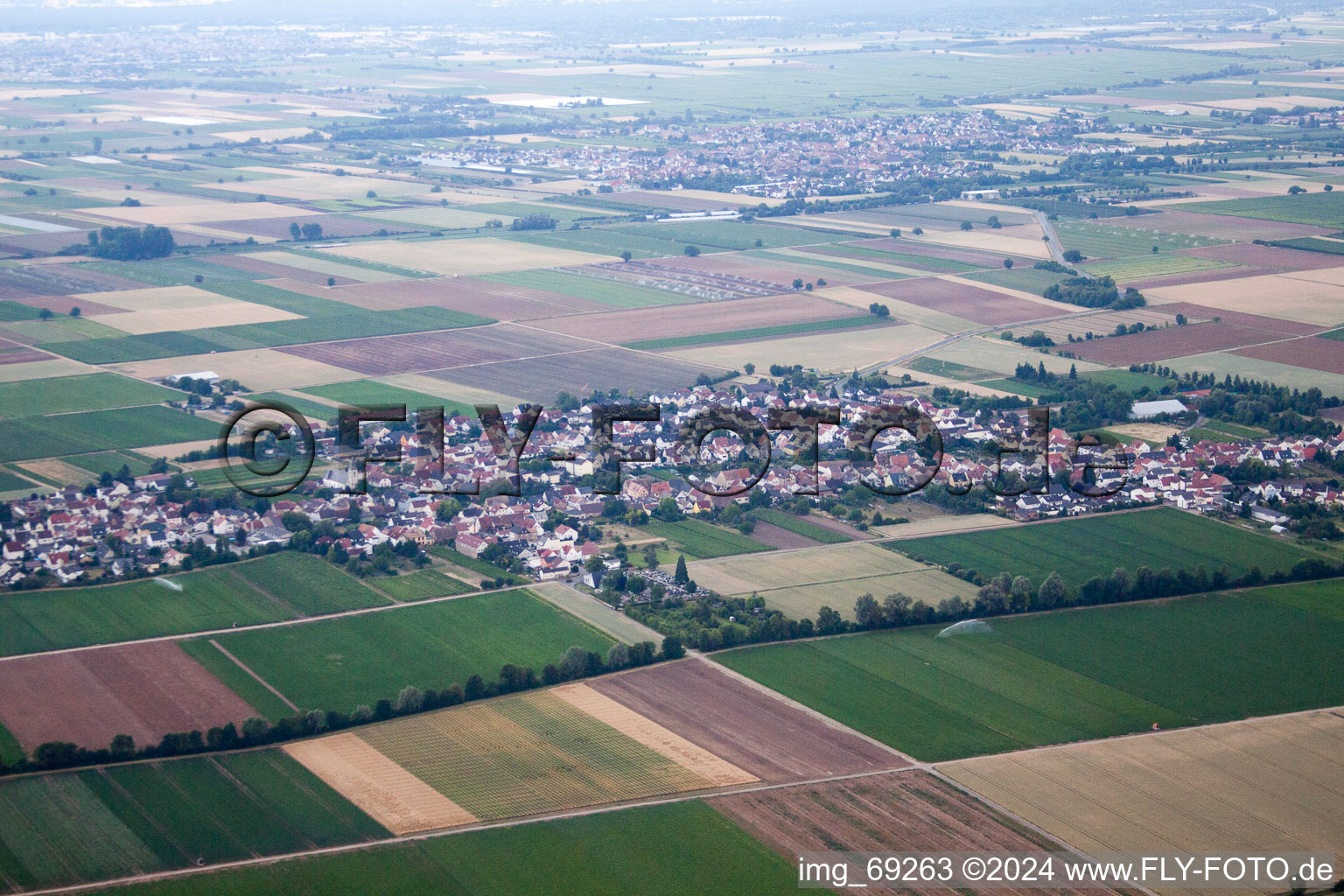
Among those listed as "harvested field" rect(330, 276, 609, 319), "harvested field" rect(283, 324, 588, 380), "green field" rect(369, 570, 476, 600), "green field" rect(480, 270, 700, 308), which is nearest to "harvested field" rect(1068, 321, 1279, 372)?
"green field" rect(480, 270, 700, 308)

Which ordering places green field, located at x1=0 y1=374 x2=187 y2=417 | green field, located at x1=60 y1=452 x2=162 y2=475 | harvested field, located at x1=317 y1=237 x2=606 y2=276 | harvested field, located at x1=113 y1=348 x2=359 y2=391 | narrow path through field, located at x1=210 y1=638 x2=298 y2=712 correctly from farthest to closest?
1. harvested field, located at x1=317 y1=237 x2=606 y2=276
2. harvested field, located at x1=113 y1=348 x2=359 y2=391
3. green field, located at x1=0 y1=374 x2=187 y2=417
4. green field, located at x1=60 y1=452 x2=162 y2=475
5. narrow path through field, located at x1=210 y1=638 x2=298 y2=712

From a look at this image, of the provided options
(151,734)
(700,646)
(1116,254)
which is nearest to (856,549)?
(700,646)

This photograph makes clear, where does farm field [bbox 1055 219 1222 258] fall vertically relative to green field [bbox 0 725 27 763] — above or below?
above

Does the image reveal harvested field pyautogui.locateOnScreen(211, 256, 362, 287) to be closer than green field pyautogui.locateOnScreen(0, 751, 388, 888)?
No

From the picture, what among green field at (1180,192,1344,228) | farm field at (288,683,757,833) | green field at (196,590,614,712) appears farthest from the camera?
green field at (1180,192,1344,228)

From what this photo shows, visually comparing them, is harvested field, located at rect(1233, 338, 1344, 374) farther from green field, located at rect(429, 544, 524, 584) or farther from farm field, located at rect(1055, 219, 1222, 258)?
green field, located at rect(429, 544, 524, 584)

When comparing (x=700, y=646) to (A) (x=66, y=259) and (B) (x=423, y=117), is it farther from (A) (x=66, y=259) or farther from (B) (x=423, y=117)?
(B) (x=423, y=117)

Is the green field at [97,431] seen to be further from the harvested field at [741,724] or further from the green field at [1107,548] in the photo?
the green field at [1107,548]
